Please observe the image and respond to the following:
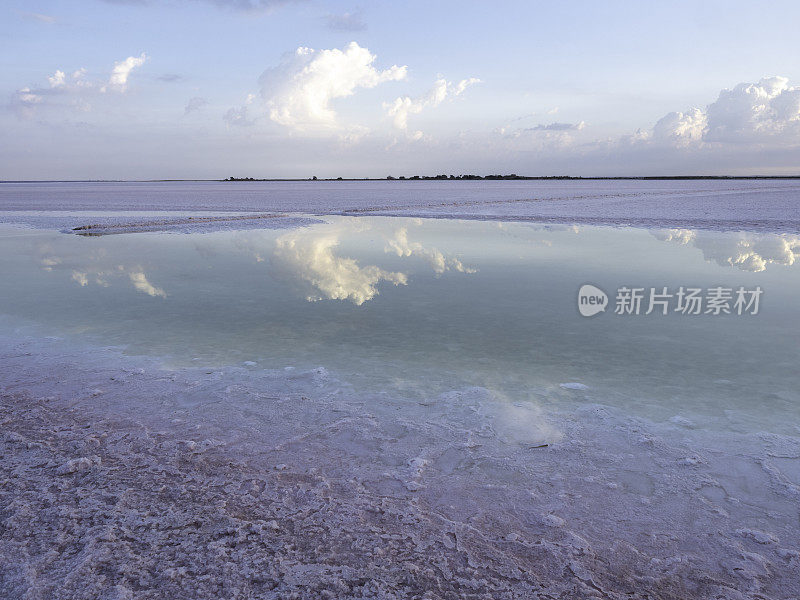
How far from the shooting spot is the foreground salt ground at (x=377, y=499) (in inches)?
115

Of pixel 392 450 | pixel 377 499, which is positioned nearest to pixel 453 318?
pixel 392 450

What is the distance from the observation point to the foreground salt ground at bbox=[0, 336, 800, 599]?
2922mm

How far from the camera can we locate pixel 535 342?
678cm

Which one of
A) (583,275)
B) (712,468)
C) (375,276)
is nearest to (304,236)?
(375,276)

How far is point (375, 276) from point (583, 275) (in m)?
4.39

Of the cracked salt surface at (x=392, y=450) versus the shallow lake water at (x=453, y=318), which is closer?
the cracked salt surface at (x=392, y=450)

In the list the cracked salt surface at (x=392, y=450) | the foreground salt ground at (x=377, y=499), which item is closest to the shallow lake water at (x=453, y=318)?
the cracked salt surface at (x=392, y=450)

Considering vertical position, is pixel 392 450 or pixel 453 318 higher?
pixel 453 318

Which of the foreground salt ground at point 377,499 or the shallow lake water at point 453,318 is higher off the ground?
the shallow lake water at point 453,318

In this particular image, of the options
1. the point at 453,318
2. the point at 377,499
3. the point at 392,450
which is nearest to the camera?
the point at 377,499

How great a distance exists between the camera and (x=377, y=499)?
3596mm

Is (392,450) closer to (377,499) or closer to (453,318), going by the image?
(377,499)

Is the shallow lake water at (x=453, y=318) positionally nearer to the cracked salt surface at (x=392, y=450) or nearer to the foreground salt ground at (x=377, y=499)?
the cracked salt surface at (x=392, y=450)

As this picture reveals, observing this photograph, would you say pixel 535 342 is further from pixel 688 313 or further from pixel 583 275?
pixel 583 275
